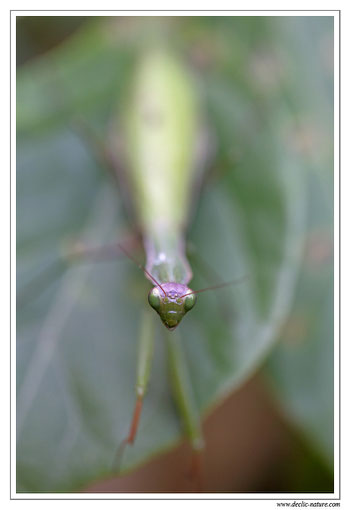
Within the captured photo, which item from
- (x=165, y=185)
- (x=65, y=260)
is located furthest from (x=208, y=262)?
(x=65, y=260)

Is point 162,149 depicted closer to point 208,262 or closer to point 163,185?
point 163,185

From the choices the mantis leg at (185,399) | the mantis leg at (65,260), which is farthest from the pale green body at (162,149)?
the mantis leg at (185,399)

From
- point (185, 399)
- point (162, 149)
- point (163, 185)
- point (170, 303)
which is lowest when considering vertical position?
point (185, 399)

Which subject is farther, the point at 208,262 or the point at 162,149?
the point at 162,149

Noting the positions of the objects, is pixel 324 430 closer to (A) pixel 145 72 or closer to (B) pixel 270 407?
(B) pixel 270 407

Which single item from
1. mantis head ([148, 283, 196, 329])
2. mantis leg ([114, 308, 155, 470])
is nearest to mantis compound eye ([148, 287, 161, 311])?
mantis head ([148, 283, 196, 329])

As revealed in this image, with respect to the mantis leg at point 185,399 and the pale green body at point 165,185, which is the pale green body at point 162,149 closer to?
the pale green body at point 165,185
